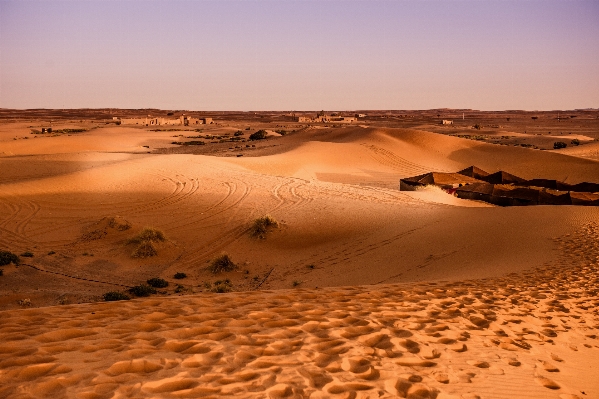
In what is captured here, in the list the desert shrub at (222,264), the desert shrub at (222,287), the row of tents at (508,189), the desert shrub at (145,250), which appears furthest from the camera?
the row of tents at (508,189)

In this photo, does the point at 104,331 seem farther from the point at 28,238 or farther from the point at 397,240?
the point at 28,238

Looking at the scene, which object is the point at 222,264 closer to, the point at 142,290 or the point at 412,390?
the point at 142,290

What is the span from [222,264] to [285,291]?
197 inches

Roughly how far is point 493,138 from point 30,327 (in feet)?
199

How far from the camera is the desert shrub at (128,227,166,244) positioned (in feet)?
44.6

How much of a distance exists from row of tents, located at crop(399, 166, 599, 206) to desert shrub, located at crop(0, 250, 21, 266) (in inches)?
631

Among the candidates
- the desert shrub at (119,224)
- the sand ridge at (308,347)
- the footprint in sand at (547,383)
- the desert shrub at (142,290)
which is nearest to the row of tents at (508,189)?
the sand ridge at (308,347)

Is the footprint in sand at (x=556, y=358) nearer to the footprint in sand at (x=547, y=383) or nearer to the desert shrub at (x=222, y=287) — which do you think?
the footprint in sand at (x=547, y=383)

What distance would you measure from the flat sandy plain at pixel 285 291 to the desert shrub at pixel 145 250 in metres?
0.22

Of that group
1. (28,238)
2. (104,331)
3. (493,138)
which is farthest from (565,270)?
(493,138)

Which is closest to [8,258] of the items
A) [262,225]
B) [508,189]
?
[262,225]

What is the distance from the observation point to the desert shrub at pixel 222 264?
12.1m

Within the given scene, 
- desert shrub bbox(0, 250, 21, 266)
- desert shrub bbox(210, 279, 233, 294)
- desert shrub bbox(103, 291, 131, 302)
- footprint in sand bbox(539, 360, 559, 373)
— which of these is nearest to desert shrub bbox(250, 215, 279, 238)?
desert shrub bbox(210, 279, 233, 294)

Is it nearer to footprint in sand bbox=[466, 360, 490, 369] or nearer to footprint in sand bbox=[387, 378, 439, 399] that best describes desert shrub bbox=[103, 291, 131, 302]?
footprint in sand bbox=[387, 378, 439, 399]
